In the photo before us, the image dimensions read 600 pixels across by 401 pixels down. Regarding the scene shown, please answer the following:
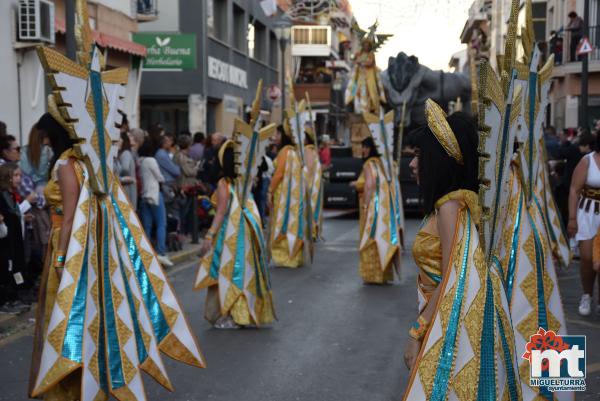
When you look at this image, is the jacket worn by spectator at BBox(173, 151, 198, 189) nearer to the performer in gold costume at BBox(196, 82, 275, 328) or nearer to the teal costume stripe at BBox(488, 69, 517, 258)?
the performer in gold costume at BBox(196, 82, 275, 328)

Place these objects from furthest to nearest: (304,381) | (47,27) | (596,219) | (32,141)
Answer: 1. (47,27)
2. (596,219)
3. (32,141)
4. (304,381)

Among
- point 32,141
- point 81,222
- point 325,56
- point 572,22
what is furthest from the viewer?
point 325,56

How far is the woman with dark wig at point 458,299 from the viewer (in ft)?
11.1

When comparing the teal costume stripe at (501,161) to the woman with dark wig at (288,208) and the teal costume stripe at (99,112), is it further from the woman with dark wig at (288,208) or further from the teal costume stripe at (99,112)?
the woman with dark wig at (288,208)

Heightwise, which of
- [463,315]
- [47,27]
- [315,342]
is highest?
[47,27]

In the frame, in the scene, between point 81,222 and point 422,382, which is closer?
point 422,382

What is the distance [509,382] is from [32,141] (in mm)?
4640

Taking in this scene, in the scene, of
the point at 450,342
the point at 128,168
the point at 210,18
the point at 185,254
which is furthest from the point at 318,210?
the point at 210,18

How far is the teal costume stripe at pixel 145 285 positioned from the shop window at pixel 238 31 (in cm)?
3089

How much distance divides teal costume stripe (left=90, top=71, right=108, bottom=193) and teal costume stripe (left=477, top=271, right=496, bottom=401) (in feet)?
8.17

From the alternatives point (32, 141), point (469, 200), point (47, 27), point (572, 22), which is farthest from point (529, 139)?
point (572, 22)

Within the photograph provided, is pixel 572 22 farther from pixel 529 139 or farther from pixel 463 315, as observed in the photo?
pixel 463 315

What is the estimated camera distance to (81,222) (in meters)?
4.93

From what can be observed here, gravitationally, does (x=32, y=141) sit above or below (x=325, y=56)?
below
